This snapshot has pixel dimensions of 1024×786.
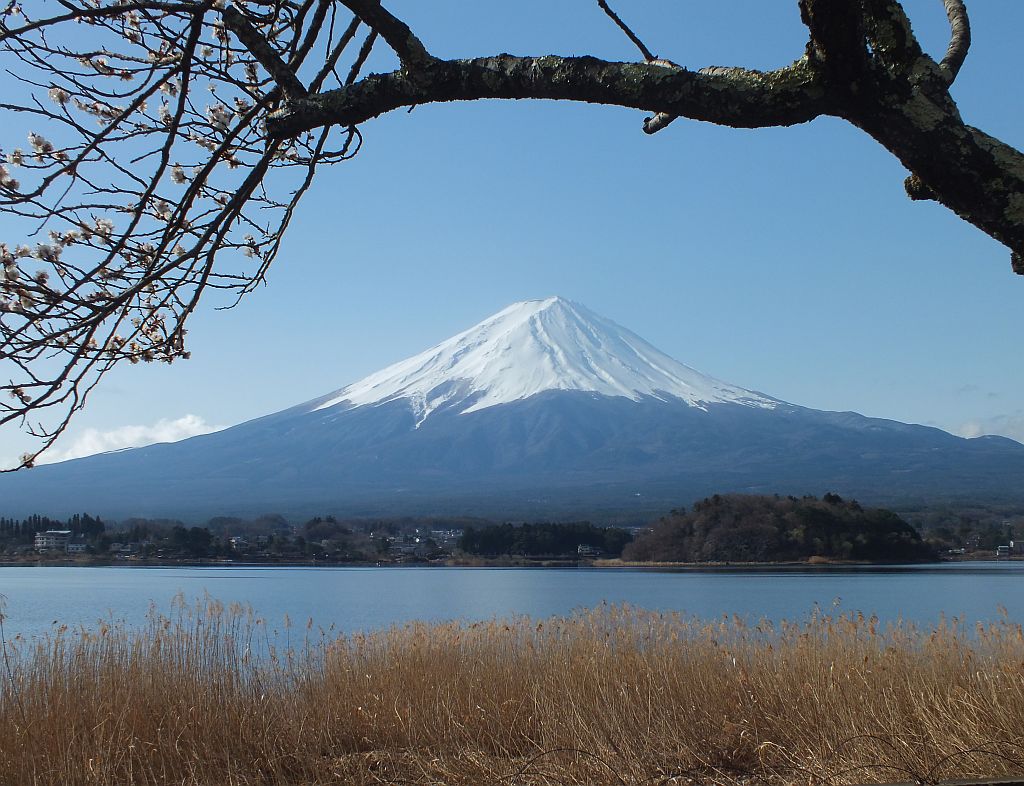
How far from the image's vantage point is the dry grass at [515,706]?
5051 mm

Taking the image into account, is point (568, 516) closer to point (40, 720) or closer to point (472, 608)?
point (472, 608)

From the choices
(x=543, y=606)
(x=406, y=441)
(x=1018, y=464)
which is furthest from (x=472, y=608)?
(x=406, y=441)

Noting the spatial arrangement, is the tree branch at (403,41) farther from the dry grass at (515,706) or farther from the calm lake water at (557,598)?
the calm lake water at (557,598)

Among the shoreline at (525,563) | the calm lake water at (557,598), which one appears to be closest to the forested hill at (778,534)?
the shoreline at (525,563)

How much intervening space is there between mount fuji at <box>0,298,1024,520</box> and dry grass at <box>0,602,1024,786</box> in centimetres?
7085

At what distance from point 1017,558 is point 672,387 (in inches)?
3563

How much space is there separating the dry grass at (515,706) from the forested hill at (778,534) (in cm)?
3899

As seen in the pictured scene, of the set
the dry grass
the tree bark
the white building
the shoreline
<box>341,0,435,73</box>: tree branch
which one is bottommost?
the shoreline

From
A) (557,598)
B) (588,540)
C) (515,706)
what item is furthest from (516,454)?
(515,706)

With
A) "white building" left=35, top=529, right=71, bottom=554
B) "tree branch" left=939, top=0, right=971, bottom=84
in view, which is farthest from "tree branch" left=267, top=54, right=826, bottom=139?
"white building" left=35, top=529, right=71, bottom=554

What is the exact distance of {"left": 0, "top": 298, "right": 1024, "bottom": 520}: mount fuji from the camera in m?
94.6

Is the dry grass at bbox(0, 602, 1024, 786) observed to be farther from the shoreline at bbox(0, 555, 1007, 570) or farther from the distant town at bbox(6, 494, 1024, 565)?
the shoreline at bbox(0, 555, 1007, 570)

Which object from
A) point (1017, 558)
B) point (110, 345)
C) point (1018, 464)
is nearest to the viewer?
point (110, 345)

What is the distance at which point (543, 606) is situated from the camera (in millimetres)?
24297
